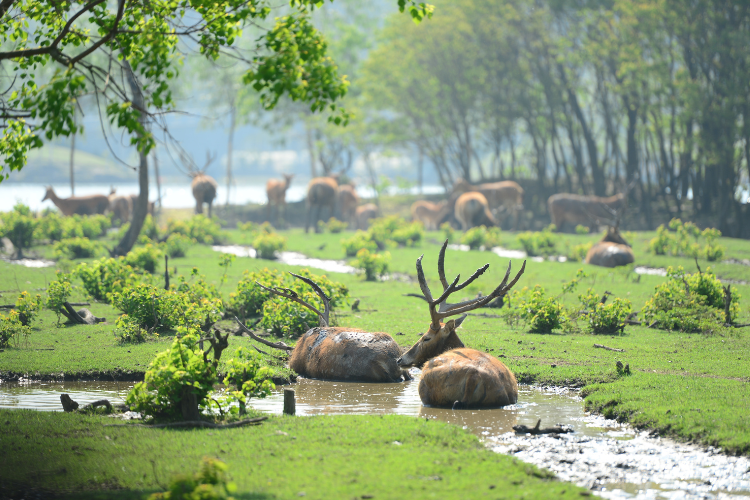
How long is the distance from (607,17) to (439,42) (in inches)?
403

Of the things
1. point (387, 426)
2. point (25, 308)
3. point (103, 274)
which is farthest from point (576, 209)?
point (387, 426)

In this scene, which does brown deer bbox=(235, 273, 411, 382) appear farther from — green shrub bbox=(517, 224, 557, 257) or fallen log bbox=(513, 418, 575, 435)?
green shrub bbox=(517, 224, 557, 257)

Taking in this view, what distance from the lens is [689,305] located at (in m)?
14.1

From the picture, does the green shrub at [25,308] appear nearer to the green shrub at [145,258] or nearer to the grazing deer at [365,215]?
the green shrub at [145,258]

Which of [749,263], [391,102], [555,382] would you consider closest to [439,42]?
[391,102]

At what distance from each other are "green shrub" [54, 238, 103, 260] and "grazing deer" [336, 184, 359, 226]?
18.3 metres

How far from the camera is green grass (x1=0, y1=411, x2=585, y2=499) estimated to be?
5961mm

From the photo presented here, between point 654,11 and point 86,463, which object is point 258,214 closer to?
point 654,11

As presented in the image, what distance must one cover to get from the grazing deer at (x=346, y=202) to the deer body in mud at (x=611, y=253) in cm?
1801

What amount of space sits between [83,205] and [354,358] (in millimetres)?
26084

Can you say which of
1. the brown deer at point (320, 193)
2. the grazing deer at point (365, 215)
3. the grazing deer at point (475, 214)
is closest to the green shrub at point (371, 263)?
the grazing deer at point (475, 214)

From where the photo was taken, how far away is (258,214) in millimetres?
41625

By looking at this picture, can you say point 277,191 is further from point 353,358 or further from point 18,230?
point 353,358

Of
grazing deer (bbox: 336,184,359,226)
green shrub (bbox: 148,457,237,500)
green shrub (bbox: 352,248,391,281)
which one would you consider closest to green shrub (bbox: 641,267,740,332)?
green shrub (bbox: 352,248,391,281)
